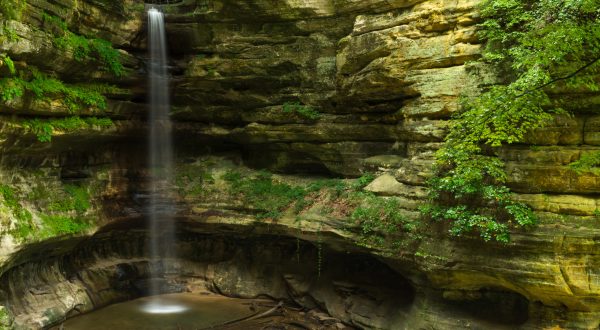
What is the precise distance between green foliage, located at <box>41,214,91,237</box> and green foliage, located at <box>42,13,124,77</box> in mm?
4680

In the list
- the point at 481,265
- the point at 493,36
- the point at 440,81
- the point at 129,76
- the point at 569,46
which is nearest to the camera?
the point at 569,46

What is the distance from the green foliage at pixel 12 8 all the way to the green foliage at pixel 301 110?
26.5 ft

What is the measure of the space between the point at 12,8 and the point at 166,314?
9362mm

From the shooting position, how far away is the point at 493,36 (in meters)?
10.3

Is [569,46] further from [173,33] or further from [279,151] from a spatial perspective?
[173,33]

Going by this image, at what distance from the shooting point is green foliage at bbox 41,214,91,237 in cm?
1270

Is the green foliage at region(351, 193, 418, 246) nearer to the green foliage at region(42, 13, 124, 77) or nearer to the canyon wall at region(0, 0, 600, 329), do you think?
the canyon wall at region(0, 0, 600, 329)

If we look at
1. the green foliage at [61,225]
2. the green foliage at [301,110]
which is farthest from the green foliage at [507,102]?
the green foliage at [61,225]

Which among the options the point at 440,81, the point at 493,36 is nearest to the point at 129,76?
the point at 440,81

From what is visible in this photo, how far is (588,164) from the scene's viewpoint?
875 cm

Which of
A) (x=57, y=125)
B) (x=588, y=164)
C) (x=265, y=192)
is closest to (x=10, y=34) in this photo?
(x=57, y=125)

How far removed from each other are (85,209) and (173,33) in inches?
269

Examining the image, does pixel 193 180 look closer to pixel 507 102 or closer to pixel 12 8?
pixel 12 8

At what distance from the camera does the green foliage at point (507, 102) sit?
333 inches
